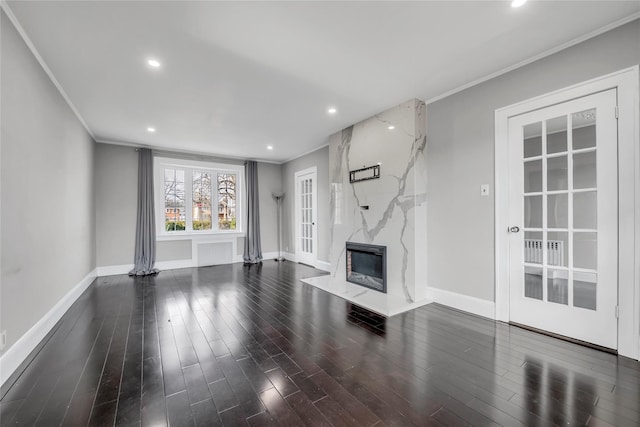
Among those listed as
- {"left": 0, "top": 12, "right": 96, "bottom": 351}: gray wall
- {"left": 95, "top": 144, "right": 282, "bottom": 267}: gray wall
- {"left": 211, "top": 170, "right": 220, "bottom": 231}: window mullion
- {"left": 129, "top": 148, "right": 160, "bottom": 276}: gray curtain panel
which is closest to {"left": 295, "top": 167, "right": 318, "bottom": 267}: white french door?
{"left": 211, "top": 170, "right": 220, "bottom": 231}: window mullion

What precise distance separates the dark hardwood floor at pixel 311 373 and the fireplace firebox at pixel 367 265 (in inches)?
32.0

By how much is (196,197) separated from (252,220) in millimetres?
1391

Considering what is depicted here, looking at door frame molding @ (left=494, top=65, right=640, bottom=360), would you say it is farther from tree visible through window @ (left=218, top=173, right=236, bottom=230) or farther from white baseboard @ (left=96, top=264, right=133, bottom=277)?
white baseboard @ (left=96, top=264, right=133, bottom=277)

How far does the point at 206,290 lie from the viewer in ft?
13.3

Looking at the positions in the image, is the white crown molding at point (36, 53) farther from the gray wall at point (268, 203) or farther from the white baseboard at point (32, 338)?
the gray wall at point (268, 203)

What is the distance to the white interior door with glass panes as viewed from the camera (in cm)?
218

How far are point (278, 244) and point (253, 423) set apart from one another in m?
5.67

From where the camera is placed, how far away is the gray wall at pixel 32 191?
1897 mm

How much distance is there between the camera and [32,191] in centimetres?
230

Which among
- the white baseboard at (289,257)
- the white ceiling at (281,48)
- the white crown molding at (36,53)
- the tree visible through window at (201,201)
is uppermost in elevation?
the white ceiling at (281,48)

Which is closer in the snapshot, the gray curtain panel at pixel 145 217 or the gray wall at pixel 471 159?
the gray wall at pixel 471 159

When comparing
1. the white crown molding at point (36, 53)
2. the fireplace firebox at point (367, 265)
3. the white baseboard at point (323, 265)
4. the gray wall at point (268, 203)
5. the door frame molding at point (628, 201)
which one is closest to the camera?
the white crown molding at point (36, 53)

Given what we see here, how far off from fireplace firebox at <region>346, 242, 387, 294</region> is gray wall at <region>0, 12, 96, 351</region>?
12.1 feet

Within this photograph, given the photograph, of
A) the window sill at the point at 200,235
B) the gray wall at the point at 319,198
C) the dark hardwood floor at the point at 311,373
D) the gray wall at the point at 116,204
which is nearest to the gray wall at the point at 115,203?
the gray wall at the point at 116,204
